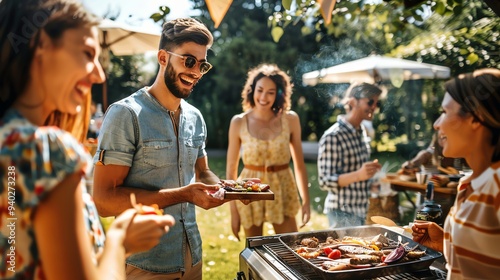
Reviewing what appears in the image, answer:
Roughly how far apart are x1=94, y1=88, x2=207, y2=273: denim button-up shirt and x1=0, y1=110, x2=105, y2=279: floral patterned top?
1217mm

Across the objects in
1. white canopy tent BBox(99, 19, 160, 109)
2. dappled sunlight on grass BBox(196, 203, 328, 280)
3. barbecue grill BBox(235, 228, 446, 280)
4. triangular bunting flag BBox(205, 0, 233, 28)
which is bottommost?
dappled sunlight on grass BBox(196, 203, 328, 280)

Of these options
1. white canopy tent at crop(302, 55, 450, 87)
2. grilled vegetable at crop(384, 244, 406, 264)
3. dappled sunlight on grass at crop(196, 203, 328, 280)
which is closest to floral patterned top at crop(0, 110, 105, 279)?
grilled vegetable at crop(384, 244, 406, 264)

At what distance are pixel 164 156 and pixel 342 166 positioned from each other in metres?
2.49

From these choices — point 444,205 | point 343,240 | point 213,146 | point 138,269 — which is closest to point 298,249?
point 343,240

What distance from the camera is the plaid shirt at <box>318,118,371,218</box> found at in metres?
4.43

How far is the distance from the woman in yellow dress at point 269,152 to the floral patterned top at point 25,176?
3194mm

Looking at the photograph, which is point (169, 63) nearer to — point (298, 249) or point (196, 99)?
point (298, 249)

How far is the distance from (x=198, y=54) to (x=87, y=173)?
1614mm

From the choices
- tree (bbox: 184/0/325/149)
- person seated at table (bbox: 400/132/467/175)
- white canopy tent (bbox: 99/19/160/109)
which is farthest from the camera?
tree (bbox: 184/0/325/149)

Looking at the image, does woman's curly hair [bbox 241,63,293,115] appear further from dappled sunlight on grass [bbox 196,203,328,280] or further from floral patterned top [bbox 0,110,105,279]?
floral patterned top [bbox 0,110,105,279]

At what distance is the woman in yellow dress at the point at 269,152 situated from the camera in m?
4.34

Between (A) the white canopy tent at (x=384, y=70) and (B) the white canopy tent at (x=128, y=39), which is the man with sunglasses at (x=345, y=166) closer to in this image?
(B) the white canopy tent at (x=128, y=39)

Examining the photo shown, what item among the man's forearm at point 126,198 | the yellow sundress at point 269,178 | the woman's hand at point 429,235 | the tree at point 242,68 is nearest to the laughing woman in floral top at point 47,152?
the man's forearm at point 126,198

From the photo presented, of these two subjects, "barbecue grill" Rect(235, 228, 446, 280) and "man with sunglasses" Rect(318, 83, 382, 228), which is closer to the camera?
"barbecue grill" Rect(235, 228, 446, 280)
